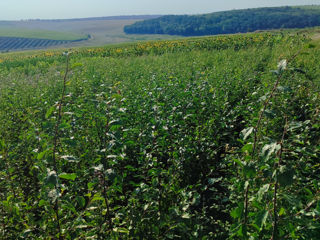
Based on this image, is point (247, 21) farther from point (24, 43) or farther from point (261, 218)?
point (261, 218)

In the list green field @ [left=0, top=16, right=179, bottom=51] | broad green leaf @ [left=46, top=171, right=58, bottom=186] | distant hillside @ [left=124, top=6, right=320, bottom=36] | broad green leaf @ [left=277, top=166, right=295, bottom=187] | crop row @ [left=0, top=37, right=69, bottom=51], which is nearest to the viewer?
broad green leaf @ [left=277, top=166, right=295, bottom=187]

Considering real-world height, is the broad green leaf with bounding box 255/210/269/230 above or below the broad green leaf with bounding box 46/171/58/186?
below

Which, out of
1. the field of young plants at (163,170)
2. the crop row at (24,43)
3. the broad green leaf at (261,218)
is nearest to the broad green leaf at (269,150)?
the field of young plants at (163,170)

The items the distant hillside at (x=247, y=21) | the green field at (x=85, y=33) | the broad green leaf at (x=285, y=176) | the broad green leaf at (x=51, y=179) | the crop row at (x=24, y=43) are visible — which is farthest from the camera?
the green field at (x=85, y=33)

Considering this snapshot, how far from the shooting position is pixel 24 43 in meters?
83.6

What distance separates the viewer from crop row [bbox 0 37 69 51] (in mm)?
79150

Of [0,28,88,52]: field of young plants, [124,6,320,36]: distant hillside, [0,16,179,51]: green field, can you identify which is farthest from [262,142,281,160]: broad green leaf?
[124,6,320,36]: distant hillside

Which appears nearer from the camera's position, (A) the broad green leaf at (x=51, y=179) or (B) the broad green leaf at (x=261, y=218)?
(B) the broad green leaf at (x=261, y=218)

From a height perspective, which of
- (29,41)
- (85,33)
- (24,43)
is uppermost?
(85,33)

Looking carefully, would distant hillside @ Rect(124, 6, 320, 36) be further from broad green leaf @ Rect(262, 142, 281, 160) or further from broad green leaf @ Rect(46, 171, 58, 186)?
broad green leaf @ Rect(46, 171, 58, 186)

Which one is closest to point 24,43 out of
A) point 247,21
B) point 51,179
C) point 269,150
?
point 247,21

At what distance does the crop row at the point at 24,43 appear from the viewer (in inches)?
3116

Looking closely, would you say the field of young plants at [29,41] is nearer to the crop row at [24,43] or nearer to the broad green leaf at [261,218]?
the crop row at [24,43]

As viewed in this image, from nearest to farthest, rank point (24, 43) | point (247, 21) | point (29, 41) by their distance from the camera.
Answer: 1. point (24, 43)
2. point (29, 41)
3. point (247, 21)
